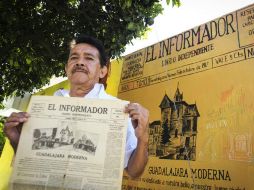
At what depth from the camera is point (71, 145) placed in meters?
1.74

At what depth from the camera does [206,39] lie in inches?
114

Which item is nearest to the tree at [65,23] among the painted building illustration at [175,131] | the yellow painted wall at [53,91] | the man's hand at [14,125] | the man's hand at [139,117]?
the yellow painted wall at [53,91]

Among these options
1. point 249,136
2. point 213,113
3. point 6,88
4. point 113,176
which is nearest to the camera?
point 113,176

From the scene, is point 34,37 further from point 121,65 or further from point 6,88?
point 6,88

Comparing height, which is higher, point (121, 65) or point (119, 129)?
point (121, 65)

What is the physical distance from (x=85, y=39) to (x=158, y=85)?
116 centimetres

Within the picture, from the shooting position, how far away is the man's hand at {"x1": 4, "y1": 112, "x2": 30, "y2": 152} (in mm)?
1805

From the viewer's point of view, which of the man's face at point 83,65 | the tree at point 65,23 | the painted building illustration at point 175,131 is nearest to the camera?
the man's face at point 83,65

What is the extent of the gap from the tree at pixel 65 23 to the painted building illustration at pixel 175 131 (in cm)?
131

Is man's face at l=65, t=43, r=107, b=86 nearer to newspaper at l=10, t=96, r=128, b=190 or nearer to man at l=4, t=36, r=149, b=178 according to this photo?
man at l=4, t=36, r=149, b=178

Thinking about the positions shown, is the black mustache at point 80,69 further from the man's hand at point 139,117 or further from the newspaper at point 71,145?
the man's hand at point 139,117

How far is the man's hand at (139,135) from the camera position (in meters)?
1.78

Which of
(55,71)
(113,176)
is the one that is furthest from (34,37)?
(113,176)

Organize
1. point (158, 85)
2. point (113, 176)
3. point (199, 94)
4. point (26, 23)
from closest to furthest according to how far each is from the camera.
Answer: point (113, 176)
point (199, 94)
point (158, 85)
point (26, 23)
